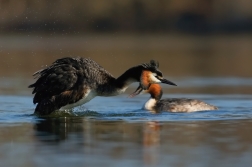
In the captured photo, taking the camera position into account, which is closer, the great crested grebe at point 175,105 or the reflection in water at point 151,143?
the reflection in water at point 151,143

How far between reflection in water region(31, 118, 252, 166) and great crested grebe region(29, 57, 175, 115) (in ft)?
1.57

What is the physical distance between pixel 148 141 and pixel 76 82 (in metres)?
3.32

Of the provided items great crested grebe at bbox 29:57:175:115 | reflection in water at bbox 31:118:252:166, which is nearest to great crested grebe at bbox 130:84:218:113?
great crested grebe at bbox 29:57:175:115

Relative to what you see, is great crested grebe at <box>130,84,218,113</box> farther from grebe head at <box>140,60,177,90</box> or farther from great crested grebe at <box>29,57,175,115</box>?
great crested grebe at <box>29,57,175,115</box>

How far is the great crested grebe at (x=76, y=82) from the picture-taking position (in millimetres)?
14773

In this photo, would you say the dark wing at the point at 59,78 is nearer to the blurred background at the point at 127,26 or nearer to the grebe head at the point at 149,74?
the grebe head at the point at 149,74

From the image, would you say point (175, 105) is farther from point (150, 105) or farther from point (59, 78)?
point (59, 78)

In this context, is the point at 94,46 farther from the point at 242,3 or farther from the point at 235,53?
the point at 242,3

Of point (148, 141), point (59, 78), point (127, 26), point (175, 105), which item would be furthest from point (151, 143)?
point (127, 26)

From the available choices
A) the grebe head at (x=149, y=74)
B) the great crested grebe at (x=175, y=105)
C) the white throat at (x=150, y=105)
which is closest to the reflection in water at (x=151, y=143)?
the grebe head at (x=149, y=74)

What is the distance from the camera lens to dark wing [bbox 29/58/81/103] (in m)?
14.8

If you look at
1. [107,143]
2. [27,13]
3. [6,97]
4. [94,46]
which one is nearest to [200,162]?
[107,143]

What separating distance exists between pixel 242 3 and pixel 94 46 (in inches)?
538

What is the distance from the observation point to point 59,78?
14.8 metres
